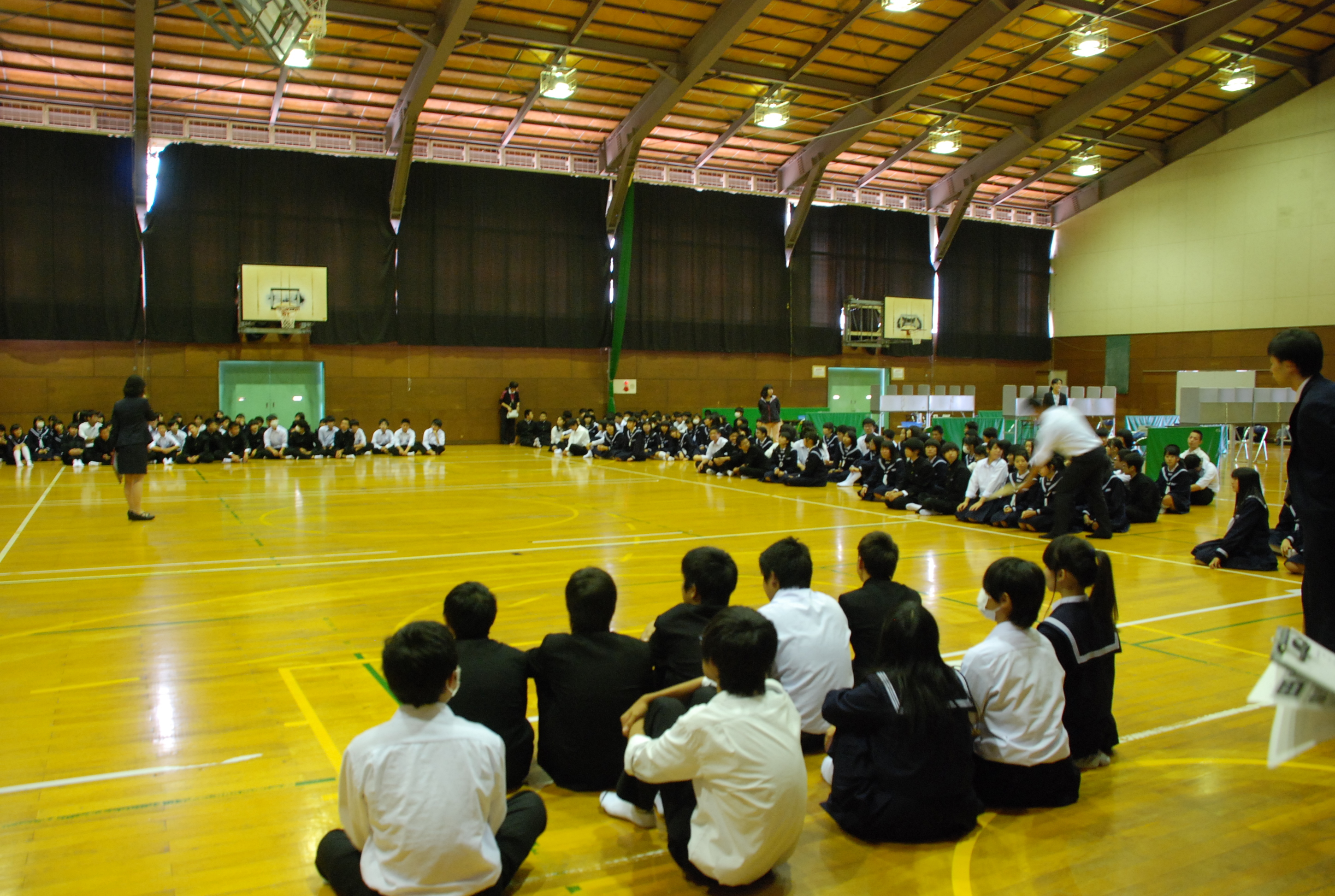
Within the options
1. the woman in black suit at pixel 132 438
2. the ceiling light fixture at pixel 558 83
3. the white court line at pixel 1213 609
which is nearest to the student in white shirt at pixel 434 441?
the ceiling light fixture at pixel 558 83

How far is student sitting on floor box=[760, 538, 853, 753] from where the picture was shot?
3609mm

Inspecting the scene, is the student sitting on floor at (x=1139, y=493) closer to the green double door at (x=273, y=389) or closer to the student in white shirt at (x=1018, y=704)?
the student in white shirt at (x=1018, y=704)

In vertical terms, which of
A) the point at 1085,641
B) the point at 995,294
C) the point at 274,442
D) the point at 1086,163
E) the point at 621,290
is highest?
the point at 1086,163

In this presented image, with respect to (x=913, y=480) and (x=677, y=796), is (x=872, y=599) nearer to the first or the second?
(x=677, y=796)

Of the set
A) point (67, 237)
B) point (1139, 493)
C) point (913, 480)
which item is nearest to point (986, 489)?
point (913, 480)

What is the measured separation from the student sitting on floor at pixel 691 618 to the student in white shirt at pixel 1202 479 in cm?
1053

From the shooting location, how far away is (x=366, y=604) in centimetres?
633

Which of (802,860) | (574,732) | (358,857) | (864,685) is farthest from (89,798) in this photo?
(864,685)

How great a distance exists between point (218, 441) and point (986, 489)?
15073mm

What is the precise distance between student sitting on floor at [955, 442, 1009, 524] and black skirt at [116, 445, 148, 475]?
9198mm

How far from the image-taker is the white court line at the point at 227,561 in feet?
24.1

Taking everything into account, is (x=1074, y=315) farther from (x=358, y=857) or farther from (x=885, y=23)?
(x=358, y=857)

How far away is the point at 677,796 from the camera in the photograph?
2.84 meters

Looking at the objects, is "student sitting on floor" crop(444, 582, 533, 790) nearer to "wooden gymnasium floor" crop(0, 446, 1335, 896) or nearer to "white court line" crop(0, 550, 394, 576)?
"wooden gymnasium floor" crop(0, 446, 1335, 896)
